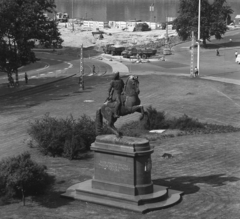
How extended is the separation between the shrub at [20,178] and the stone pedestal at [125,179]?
147 centimetres

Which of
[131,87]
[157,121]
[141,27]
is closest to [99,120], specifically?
[131,87]

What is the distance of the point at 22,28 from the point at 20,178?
42079 mm

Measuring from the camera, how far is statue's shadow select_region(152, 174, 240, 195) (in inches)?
1013

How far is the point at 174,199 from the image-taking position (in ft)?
77.8

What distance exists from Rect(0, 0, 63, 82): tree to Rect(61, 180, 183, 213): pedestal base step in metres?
40.6

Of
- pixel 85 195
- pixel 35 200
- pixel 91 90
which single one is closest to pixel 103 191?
pixel 85 195

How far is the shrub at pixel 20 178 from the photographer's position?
24.0m

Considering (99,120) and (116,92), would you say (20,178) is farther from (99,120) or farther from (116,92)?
(116,92)

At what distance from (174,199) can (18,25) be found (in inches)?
1749

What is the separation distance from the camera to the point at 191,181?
26.8 m

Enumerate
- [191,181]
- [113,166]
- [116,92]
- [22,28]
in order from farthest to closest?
[22,28]
[191,181]
[116,92]
[113,166]

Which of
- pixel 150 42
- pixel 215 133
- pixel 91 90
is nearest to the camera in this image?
pixel 215 133

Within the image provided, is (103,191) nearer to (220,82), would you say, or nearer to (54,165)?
(54,165)

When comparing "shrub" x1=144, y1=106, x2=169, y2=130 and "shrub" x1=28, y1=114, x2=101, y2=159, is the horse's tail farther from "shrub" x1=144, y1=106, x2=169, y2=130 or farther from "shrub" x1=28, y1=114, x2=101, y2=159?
"shrub" x1=144, y1=106, x2=169, y2=130
